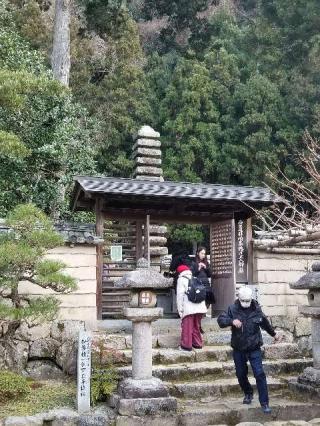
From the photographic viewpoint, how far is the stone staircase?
7484 mm

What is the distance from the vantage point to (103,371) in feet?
27.2

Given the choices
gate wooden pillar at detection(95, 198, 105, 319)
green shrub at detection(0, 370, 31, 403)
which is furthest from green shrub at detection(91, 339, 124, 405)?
gate wooden pillar at detection(95, 198, 105, 319)

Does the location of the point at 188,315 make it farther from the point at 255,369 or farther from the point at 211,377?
the point at 255,369

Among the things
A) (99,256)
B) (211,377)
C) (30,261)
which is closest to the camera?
(30,261)

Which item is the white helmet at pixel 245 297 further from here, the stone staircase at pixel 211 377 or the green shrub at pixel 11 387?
the green shrub at pixel 11 387

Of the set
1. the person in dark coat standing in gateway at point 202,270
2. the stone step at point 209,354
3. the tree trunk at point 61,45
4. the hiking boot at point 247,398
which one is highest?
the tree trunk at point 61,45

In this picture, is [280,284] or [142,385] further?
→ [280,284]

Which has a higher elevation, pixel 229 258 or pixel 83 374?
pixel 229 258

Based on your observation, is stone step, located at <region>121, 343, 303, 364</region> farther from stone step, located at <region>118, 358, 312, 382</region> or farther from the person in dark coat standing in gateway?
the person in dark coat standing in gateway

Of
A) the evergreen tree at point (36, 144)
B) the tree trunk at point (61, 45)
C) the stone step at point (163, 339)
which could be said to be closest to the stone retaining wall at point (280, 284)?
the stone step at point (163, 339)

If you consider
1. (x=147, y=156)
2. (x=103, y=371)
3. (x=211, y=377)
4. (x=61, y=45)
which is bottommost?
(x=211, y=377)

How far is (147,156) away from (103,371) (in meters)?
10.1

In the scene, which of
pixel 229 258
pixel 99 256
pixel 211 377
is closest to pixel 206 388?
pixel 211 377

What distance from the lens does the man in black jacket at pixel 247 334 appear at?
7.29 metres
